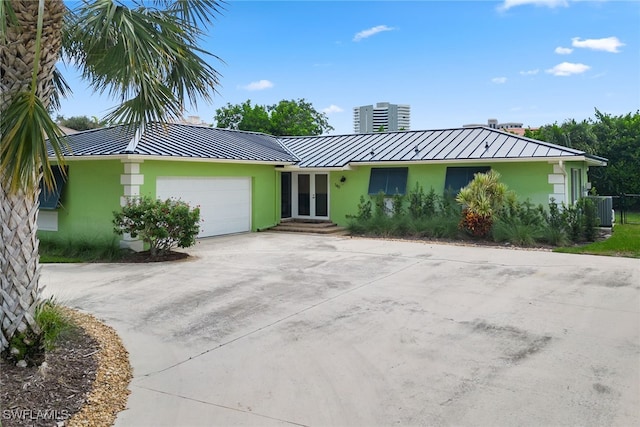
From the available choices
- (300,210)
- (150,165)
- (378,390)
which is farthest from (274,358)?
(300,210)

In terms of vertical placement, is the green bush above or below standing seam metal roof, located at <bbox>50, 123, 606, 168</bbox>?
below

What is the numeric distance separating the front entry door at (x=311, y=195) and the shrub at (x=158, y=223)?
7778 mm

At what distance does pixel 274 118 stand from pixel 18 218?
1278 inches

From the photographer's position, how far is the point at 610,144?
25.5 meters

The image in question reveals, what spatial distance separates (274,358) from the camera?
5.15 meters

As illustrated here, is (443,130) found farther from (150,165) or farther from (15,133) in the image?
(15,133)

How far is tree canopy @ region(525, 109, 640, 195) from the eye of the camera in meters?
24.4

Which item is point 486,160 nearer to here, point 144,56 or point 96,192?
point 96,192

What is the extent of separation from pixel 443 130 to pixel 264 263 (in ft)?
38.4

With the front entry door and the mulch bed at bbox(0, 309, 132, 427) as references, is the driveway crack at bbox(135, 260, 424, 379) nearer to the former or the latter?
the mulch bed at bbox(0, 309, 132, 427)

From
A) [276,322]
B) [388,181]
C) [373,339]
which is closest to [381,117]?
[388,181]

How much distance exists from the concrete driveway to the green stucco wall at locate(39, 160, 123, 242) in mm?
Answer: 2642

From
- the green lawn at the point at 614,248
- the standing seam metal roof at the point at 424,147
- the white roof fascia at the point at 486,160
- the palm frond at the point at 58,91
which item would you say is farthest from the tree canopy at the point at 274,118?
the palm frond at the point at 58,91

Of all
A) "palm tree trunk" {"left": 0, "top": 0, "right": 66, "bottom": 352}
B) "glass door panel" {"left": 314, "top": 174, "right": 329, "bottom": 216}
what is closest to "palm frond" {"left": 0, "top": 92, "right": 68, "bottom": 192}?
"palm tree trunk" {"left": 0, "top": 0, "right": 66, "bottom": 352}
